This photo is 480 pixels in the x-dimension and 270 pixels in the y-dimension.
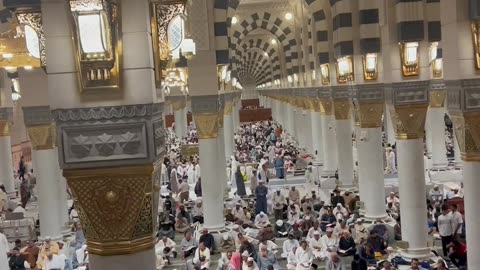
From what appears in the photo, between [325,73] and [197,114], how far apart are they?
186 inches

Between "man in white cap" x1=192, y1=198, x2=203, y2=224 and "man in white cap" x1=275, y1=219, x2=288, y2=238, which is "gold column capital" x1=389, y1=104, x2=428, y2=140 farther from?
"man in white cap" x1=192, y1=198, x2=203, y2=224

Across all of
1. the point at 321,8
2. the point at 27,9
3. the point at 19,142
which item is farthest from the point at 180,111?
the point at 27,9

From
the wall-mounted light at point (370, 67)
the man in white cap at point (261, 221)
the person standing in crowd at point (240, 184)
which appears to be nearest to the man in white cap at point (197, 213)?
the man in white cap at point (261, 221)

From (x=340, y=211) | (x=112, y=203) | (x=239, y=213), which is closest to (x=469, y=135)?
(x=112, y=203)

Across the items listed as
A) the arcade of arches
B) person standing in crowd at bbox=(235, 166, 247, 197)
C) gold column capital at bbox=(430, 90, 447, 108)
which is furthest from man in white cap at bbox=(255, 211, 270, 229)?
gold column capital at bbox=(430, 90, 447, 108)

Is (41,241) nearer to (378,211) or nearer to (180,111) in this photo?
(378,211)

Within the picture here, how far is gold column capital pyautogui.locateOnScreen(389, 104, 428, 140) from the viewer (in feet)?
25.7

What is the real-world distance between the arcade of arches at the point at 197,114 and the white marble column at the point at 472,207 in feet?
0.05

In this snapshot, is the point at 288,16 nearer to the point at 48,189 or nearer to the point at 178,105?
the point at 178,105

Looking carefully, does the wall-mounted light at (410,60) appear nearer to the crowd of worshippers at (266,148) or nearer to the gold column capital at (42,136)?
the gold column capital at (42,136)

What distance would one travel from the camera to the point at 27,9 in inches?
141

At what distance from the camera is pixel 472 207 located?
18.7 ft

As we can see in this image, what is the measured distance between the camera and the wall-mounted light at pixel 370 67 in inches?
383

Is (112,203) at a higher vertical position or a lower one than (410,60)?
lower
